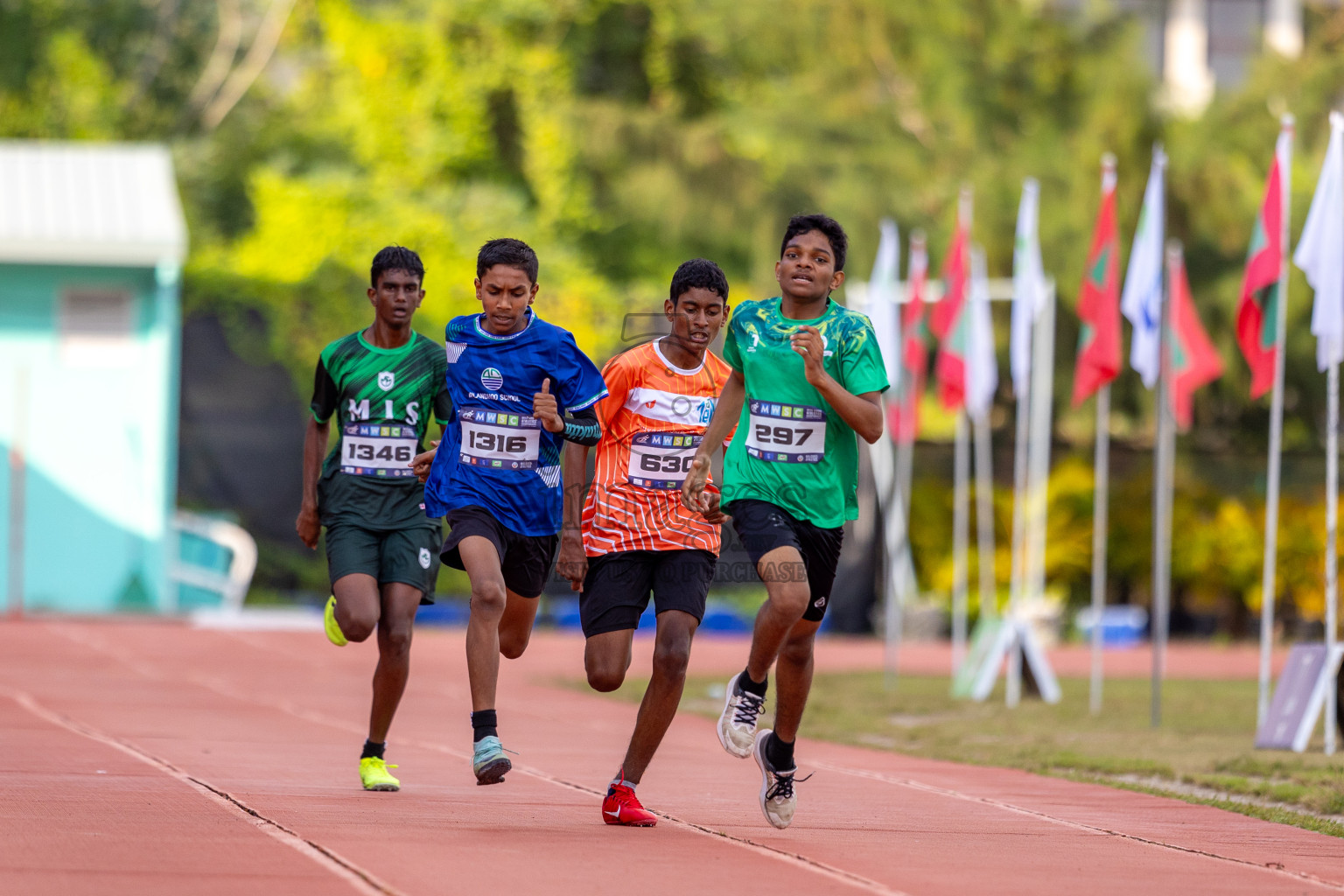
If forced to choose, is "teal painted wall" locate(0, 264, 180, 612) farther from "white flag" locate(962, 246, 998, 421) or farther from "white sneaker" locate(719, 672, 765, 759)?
"white sneaker" locate(719, 672, 765, 759)

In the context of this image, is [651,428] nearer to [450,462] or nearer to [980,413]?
[450,462]

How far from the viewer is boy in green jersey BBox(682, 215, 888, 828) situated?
695 centimetres

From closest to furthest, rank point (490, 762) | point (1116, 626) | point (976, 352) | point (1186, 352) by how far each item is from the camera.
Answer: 1. point (490, 762)
2. point (1186, 352)
3. point (976, 352)
4. point (1116, 626)

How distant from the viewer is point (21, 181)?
80.8 ft

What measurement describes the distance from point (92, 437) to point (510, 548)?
1816 centimetres

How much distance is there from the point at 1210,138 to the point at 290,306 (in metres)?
15.5

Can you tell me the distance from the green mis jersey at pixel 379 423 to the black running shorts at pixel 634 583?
1090 millimetres

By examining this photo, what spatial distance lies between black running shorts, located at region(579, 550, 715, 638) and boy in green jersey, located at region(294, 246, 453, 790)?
0.99 meters

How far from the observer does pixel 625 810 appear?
697 cm

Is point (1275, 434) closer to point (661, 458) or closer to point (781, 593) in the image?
point (661, 458)

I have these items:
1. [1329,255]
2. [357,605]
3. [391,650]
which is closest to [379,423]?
[357,605]

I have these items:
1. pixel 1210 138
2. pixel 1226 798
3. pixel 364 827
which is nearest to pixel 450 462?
pixel 364 827

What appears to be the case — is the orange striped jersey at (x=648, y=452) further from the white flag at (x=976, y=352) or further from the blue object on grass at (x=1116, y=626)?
the blue object on grass at (x=1116, y=626)

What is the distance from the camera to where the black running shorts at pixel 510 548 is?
7312 millimetres
